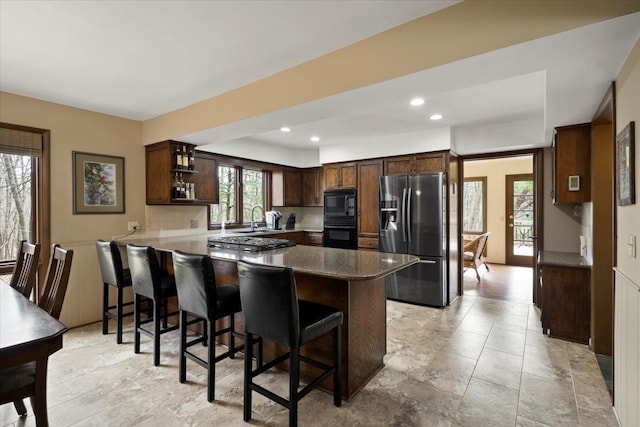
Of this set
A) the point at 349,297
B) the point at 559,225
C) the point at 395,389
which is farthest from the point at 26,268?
the point at 559,225

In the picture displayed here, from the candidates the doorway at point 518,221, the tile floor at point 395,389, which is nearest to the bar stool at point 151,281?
the tile floor at point 395,389

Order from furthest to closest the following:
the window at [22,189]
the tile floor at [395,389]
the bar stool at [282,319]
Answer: the window at [22,189] < the tile floor at [395,389] < the bar stool at [282,319]

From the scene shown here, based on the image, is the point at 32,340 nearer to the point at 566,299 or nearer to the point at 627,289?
the point at 627,289

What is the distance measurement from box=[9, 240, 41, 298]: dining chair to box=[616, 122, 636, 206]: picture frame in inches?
141

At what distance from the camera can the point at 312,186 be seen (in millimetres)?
6109

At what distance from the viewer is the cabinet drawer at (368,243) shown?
15.8ft

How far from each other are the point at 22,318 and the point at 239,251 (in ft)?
4.89

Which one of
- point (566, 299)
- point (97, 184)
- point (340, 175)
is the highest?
point (340, 175)

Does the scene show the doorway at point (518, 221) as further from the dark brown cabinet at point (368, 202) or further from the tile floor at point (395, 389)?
the tile floor at point (395, 389)

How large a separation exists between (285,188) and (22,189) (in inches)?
140

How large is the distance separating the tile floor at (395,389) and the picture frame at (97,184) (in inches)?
55.1

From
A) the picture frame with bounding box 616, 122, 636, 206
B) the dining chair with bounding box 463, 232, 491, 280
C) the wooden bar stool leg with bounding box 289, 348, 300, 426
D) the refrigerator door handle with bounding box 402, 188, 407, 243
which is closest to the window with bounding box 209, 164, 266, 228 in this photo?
the refrigerator door handle with bounding box 402, 188, 407, 243

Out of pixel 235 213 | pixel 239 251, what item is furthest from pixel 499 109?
pixel 235 213

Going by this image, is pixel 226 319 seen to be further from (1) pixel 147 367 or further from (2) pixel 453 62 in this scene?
(2) pixel 453 62
